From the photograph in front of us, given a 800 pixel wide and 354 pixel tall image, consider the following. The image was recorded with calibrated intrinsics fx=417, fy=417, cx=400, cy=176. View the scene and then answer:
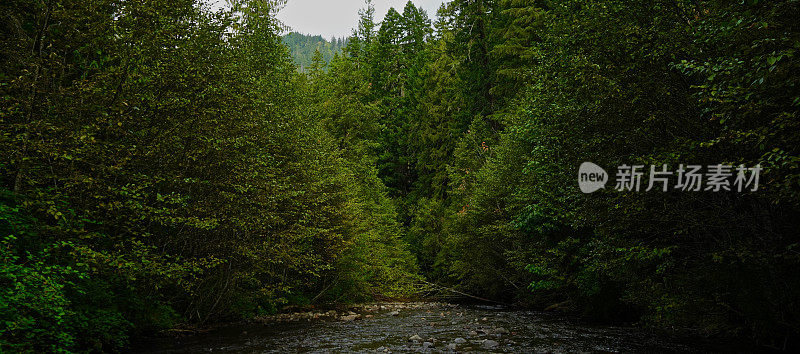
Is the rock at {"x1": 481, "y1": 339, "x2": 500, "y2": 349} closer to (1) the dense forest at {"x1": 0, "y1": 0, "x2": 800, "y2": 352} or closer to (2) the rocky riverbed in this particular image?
(2) the rocky riverbed

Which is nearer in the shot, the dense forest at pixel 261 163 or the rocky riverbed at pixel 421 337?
the dense forest at pixel 261 163

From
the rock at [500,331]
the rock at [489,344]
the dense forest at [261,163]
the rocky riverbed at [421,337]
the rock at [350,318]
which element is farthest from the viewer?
the rock at [350,318]

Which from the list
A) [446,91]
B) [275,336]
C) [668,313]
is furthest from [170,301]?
[446,91]

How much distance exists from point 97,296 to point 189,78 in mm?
5262

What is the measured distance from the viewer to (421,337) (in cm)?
1261

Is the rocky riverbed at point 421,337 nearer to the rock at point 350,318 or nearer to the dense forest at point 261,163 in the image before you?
the rock at point 350,318

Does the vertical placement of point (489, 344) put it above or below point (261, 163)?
below

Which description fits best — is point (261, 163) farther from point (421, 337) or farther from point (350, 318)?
point (350, 318)

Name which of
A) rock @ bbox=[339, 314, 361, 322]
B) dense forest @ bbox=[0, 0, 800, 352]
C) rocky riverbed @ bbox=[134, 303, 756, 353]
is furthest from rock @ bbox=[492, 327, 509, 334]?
rock @ bbox=[339, 314, 361, 322]

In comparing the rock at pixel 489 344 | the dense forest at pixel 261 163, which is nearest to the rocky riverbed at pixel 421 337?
the rock at pixel 489 344

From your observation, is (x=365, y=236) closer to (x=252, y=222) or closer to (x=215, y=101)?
(x=252, y=222)

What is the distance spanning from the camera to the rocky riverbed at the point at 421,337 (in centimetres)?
1075

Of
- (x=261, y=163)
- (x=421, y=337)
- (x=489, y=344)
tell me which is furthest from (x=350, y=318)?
(x=261, y=163)

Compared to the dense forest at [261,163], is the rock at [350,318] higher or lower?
lower
